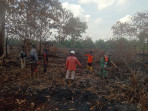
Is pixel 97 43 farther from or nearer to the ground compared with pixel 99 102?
farther from the ground

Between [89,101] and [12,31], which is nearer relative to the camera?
[89,101]

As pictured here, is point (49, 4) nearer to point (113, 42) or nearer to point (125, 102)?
point (113, 42)

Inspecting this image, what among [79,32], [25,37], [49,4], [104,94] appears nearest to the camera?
[104,94]

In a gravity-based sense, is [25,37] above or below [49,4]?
below

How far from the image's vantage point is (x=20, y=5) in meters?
8.88

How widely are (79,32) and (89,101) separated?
3814 centimetres

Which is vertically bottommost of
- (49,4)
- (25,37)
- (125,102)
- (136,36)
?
(125,102)

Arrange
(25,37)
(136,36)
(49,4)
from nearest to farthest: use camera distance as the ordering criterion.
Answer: (25,37) → (49,4) → (136,36)

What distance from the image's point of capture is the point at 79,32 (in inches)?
1625

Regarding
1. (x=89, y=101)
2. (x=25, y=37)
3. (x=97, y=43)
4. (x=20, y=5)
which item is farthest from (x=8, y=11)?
(x=97, y=43)

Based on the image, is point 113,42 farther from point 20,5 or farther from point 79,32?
point 79,32

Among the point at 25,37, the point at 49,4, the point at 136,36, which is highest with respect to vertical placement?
the point at 49,4

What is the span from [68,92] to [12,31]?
6709 millimetres

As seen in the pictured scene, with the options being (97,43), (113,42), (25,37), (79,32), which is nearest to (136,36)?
(113,42)
